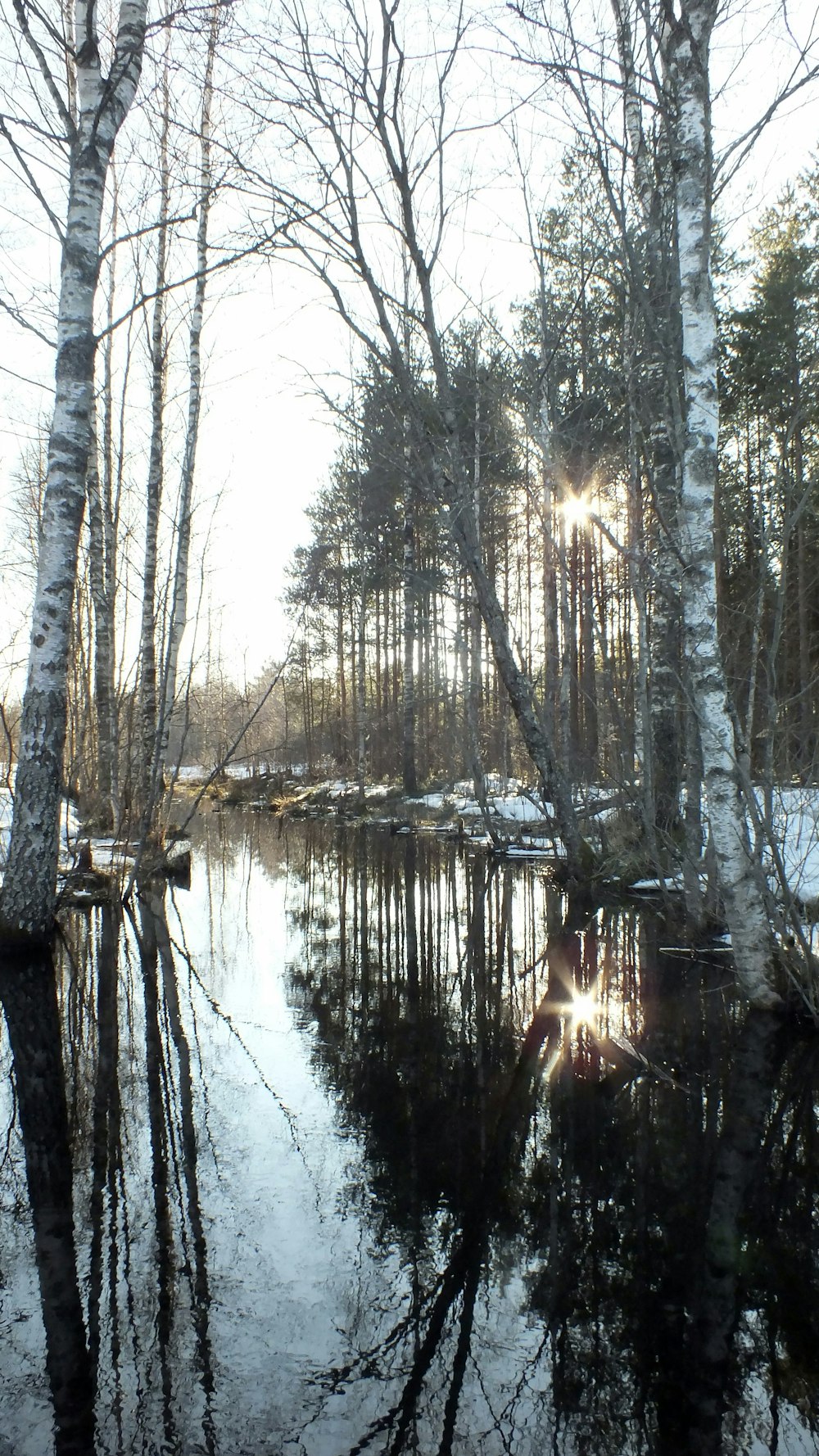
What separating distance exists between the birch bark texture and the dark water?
911mm

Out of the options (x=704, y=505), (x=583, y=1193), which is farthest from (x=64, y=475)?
(x=583, y=1193)

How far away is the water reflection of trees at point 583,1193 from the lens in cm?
214

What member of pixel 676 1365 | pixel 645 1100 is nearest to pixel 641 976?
pixel 645 1100

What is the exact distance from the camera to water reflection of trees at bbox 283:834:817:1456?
2.14 metres

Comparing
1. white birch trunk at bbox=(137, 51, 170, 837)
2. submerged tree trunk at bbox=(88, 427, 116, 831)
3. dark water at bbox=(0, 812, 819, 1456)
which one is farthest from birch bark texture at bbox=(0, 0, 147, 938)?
submerged tree trunk at bbox=(88, 427, 116, 831)

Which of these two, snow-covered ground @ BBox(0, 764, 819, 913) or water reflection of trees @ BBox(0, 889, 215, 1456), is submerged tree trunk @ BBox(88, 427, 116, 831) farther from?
water reflection of trees @ BBox(0, 889, 215, 1456)

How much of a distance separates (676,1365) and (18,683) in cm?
1363

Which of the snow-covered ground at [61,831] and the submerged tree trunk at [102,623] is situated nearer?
the snow-covered ground at [61,831]

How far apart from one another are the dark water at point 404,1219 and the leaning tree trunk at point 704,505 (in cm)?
73

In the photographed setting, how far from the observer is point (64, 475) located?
256 inches

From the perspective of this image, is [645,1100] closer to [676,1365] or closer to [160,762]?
[676,1365]

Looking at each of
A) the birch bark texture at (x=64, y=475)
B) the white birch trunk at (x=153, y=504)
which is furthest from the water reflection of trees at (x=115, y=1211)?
the white birch trunk at (x=153, y=504)

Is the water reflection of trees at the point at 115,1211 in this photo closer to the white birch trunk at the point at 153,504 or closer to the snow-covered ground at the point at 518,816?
the snow-covered ground at the point at 518,816

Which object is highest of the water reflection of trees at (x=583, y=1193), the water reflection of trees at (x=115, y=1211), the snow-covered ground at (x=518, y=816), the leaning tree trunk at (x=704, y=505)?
the leaning tree trunk at (x=704, y=505)
